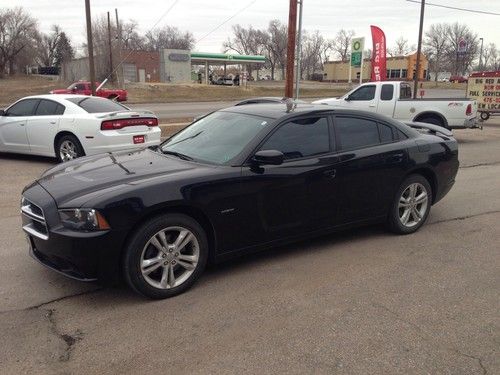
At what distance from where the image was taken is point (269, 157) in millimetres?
4086

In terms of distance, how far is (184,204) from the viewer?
3822mm

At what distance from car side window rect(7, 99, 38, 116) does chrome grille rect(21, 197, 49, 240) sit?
670 cm

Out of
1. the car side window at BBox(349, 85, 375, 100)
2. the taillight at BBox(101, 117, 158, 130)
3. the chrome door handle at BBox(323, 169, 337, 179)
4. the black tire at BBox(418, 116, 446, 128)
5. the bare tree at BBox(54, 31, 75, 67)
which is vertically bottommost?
the black tire at BBox(418, 116, 446, 128)

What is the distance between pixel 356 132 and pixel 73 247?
3.06m

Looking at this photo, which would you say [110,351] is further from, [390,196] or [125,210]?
[390,196]

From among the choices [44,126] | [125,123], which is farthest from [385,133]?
[44,126]

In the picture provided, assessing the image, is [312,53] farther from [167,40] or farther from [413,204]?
[413,204]

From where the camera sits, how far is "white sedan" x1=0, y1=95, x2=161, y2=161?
908 cm

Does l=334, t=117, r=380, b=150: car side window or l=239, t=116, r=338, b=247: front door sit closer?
l=239, t=116, r=338, b=247: front door

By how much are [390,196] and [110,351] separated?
11.1ft

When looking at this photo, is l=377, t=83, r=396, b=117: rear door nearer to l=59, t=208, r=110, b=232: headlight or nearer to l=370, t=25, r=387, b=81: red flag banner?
l=370, t=25, r=387, b=81: red flag banner

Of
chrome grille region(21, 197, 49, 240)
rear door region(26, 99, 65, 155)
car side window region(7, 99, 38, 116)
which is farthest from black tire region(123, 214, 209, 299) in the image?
car side window region(7, 99, 38, 116)

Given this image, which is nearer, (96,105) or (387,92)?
(96,105)

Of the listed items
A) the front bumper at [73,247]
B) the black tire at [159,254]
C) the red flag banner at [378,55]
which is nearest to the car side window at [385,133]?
the black tire at [159,254]
